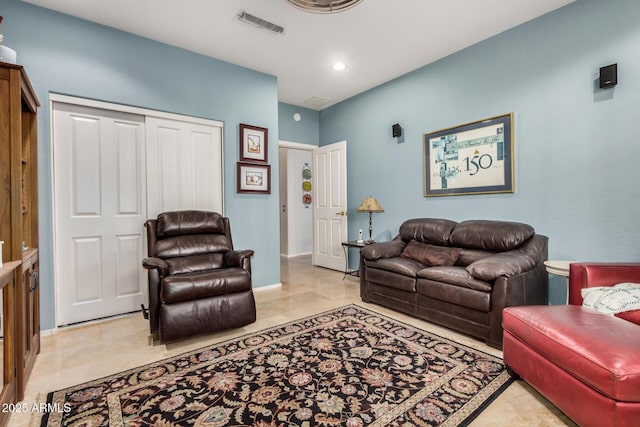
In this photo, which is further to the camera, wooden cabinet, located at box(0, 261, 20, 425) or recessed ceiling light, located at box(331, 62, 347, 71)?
recessed ceiling light, located at box(331, 62, 347, 71)

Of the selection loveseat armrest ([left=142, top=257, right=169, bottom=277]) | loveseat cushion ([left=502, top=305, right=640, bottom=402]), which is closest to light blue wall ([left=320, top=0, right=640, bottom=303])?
loveseat cushion ([left=502, top=305, right=640, bottom=402])

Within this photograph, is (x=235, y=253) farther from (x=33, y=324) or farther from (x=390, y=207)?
(x=390, y=207)

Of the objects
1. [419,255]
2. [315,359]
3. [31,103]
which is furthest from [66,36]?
[419,255]

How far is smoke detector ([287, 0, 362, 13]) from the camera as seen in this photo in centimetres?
234

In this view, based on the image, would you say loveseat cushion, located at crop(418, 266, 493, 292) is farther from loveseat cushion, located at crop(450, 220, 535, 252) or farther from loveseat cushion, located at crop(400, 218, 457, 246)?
loveseat cushion, located at crop(400, 218, 457, 246)

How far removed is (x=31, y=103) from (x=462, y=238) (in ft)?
12.1

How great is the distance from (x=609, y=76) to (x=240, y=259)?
3.39m

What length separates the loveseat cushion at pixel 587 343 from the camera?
121 centimetres

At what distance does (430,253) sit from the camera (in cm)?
320

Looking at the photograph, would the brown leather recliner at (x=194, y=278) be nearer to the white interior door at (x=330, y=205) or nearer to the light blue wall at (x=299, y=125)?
the white interior door at (x=330, y=205)

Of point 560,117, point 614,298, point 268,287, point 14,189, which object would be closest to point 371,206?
point 268,287

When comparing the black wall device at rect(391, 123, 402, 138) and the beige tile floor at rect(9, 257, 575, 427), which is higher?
the black wall device at rect(391, 123, 402, 138)

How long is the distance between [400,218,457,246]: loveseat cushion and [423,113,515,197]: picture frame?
41 cm

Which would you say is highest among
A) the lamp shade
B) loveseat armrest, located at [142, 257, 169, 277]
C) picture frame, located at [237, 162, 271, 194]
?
picture frame, located at [237, 162, 271, 194]
